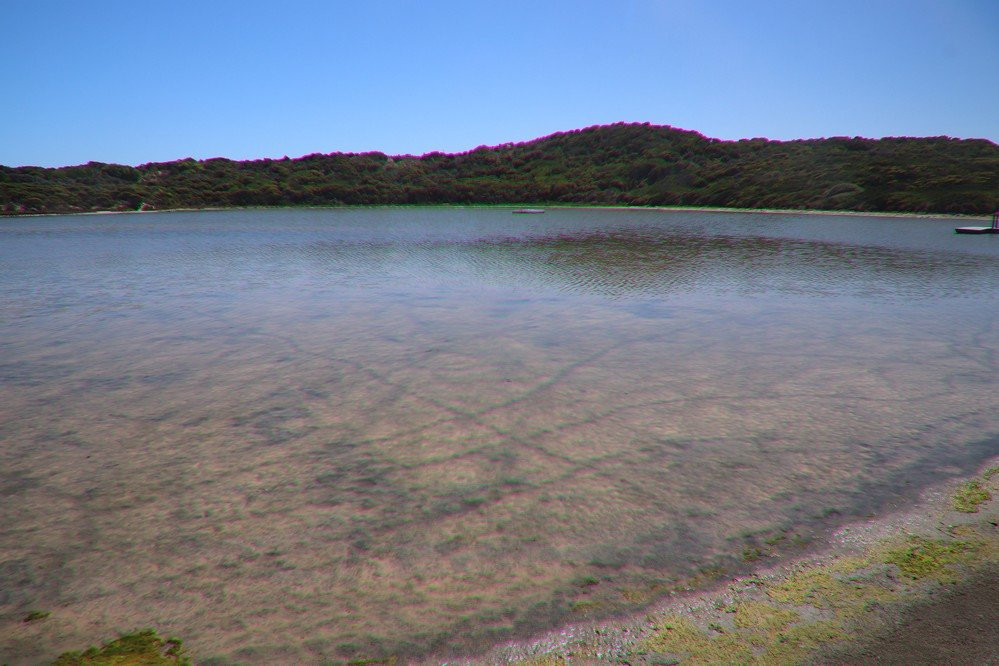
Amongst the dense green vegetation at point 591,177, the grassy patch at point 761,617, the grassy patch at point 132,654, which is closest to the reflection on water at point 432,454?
the grassy patch at point 132,654

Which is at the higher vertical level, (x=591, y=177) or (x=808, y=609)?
(x=591, y=177)

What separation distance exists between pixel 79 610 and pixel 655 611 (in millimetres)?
1872

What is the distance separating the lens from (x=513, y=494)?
2482 millimetres

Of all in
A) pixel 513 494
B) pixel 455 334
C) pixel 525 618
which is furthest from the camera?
pixel 455 334

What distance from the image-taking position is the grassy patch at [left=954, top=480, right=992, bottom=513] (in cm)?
230

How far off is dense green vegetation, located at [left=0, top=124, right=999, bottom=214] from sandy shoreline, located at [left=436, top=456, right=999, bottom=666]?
4049 centimetres

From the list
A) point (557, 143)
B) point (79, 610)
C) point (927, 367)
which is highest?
point (557, 143)

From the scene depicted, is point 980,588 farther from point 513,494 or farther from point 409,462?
point 409,462

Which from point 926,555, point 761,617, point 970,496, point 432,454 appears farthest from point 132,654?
point 970,496

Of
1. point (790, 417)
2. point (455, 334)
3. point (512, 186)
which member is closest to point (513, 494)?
point (790, 417)

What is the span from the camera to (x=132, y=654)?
5.25 feet

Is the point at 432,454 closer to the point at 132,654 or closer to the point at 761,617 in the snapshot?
the point at 132,654

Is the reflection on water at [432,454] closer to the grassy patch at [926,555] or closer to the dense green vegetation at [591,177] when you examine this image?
the grassy patch at [926,555]

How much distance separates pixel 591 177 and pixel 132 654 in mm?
83968
